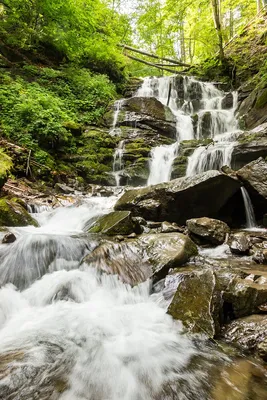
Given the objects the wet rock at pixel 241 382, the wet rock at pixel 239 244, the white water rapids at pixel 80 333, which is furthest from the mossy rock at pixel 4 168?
the wet rock at pixel 241 382

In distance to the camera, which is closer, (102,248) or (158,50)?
(102,248)

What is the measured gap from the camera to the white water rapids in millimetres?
2127

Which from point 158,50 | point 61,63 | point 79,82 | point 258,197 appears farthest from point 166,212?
point 158,50

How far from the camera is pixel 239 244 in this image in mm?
4863

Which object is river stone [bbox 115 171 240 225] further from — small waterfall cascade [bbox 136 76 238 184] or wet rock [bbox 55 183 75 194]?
wet rock [bbox 55 183 75 194]

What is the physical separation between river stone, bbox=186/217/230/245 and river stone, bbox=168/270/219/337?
6.21 ft

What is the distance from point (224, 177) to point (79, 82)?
10.6m

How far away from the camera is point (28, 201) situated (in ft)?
21.9

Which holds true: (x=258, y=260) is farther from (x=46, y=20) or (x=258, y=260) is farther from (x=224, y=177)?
(x=46, y=20)

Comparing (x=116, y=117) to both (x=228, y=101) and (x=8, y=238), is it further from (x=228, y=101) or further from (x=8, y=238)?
(x=8, y=238)

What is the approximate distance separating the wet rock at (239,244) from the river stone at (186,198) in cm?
124

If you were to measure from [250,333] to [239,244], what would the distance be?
2407 mm

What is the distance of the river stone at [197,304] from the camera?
9.20ft

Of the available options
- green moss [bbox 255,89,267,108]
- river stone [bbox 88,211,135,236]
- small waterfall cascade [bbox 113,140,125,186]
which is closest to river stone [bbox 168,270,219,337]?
river stone [bbox 88,211,135,236]
